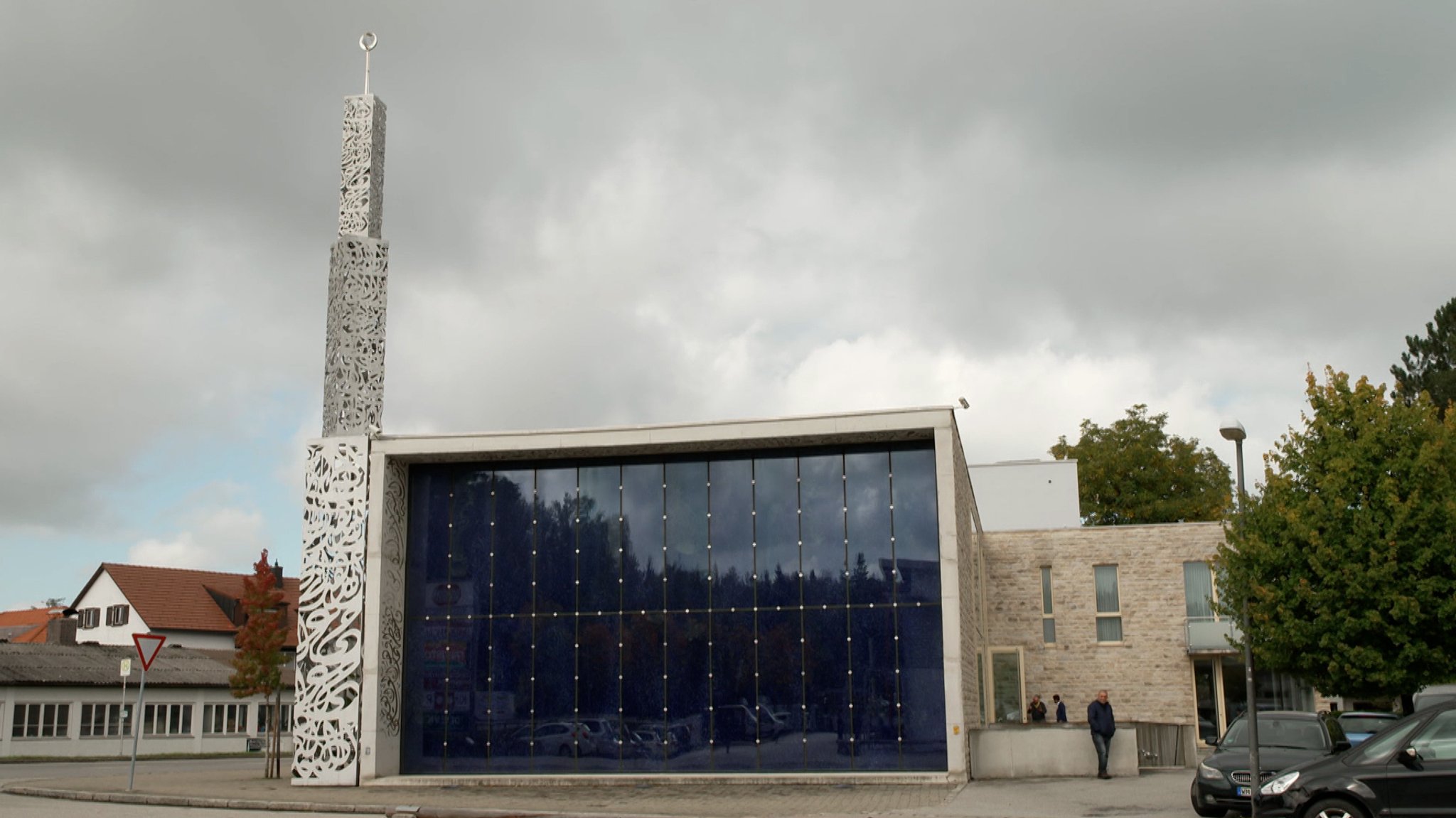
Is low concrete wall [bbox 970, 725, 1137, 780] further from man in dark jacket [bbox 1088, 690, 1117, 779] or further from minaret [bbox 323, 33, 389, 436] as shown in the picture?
minaret [bbox 323, 33, 389, 436]

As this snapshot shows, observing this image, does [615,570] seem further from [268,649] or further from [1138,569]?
[1138,569]

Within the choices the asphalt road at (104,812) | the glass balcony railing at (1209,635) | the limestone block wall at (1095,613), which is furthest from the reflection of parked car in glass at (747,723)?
the glass balcony railing at (1209,635)

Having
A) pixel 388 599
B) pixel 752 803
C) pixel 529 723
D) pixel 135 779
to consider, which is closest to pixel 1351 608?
pixel 752 803

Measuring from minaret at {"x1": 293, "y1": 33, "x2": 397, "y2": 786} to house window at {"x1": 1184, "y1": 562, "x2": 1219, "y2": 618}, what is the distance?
20.5 m

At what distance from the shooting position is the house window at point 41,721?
42.9 m

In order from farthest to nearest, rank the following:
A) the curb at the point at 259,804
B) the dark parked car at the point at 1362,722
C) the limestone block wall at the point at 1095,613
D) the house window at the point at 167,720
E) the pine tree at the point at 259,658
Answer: the house window at the point at 167,720
the limestone block wall at the point at 1095,613
the pine tree at the point at 259,658
the dark parked car at the point at 1362,722
the curb at the point at 259,804

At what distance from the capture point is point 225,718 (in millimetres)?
50844

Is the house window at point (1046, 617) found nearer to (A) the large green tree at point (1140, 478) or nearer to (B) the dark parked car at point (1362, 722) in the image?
(B) the dark parked car at point (1362, 722)

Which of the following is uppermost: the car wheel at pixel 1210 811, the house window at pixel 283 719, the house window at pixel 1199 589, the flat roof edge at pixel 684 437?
the flat roof edge at pixel 684 437

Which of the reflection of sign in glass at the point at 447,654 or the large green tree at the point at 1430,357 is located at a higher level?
the large green tree at the point at 1430,357

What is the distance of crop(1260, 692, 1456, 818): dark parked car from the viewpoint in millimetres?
12141

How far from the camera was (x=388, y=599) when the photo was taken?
24391mm

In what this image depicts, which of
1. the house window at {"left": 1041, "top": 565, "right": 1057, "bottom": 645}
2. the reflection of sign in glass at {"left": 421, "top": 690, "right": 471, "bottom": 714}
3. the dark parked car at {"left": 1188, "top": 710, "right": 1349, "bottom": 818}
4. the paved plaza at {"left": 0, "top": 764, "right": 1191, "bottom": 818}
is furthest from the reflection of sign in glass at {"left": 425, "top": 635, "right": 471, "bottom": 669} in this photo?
the house window at {"left": 1041, "top": 565, "right": 1057, "bottom": 645}

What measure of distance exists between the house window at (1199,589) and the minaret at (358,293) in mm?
20593
